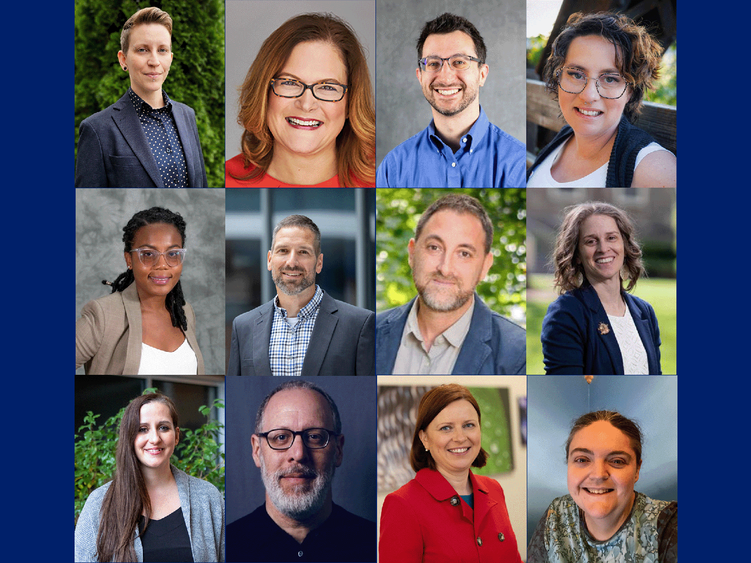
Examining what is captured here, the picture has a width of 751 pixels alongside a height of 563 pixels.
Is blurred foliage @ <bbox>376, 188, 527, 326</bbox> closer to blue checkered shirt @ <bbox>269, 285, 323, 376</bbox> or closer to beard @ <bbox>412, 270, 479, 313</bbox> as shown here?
beard @ <bbox>412, 270, 479, 313</bbox>

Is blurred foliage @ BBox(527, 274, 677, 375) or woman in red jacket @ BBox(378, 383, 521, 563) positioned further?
blurred foliage @ BBox(527, 274, 677, 375)

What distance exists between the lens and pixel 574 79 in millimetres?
5426

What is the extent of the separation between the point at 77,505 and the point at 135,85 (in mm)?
2943

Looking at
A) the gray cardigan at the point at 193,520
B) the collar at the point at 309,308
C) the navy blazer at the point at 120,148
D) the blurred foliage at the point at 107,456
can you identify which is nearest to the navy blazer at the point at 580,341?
the collar at the point at 309,308

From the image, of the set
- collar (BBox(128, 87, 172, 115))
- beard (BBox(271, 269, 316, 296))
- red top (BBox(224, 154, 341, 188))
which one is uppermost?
collar (BBox(128, 87, 172, 115))

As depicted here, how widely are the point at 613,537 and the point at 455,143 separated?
2.93m

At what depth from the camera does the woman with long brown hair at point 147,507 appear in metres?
5.33

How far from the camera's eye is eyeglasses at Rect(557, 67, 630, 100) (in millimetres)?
5414

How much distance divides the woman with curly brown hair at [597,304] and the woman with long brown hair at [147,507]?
262 cm

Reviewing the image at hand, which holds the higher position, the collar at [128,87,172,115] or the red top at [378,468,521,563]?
the collar at [128,87,172,115]

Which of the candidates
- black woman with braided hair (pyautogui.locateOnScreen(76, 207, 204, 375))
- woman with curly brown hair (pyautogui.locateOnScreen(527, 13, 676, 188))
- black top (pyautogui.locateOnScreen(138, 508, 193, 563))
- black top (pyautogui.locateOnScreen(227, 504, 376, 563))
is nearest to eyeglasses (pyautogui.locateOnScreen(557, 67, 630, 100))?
Answer: woman with curly brown hair (pyautogui.locateOnScreen(527, 13, 676, 188))

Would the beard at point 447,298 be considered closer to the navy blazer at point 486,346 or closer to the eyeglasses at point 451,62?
the navy blazer at point 486,346

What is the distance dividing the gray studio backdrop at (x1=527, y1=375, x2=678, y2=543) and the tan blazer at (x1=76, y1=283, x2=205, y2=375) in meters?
2.76

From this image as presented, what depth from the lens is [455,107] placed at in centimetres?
542
